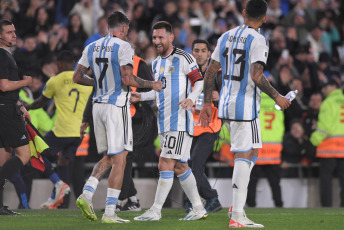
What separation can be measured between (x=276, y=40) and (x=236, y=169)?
28.9 feet

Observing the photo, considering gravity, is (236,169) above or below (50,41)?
below

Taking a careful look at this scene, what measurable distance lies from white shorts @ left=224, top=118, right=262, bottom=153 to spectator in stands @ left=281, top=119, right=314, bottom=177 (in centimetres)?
566

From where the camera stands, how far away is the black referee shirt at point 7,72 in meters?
8.93

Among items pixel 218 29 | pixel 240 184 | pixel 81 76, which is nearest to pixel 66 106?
pixel 81 76

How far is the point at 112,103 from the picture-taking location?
8.08 metres

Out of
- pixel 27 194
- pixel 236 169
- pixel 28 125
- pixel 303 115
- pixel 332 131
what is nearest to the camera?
pixel 236 169

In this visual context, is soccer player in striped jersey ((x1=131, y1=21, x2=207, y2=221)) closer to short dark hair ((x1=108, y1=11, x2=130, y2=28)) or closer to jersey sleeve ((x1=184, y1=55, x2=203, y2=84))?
jersey sleeve ((x1=184, y1=55, x2=203, y2=84))

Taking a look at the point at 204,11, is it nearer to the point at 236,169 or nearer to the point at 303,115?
the point at 303,115

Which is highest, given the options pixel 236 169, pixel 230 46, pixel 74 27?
pixel 74 27

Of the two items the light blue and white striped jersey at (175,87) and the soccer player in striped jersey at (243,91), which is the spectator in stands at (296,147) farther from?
the soccer player in striped jersey at (243,91)

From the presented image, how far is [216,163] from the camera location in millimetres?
13289

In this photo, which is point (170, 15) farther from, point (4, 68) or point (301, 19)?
point (4, 68)

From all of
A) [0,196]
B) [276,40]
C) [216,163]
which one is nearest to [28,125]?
[0,196]

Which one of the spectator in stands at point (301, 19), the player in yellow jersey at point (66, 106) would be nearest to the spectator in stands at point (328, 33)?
the spectator in stands at point (301, 19)
